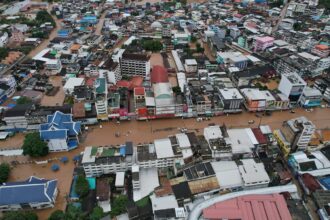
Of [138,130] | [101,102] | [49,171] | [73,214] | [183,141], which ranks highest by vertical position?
[101,102]

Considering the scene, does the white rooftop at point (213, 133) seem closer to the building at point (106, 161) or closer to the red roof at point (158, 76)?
the building at point (106, 161)

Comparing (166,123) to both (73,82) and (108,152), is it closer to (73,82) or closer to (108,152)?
(108,152)

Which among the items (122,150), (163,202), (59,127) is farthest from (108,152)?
(163,202)

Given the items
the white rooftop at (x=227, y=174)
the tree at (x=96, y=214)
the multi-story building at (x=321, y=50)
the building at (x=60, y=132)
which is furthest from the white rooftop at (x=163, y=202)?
the multi-story building at (x=321, y=50)

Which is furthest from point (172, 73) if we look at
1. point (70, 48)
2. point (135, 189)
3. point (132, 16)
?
point (132, 16)

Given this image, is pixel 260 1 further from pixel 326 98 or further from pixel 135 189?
pixel 135 189

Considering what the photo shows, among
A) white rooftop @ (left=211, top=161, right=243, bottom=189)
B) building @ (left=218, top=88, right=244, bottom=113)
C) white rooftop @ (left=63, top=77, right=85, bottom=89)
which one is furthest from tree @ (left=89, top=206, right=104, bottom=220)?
white rooftop @ (left=63, top=77, right=85, bottom=89)
